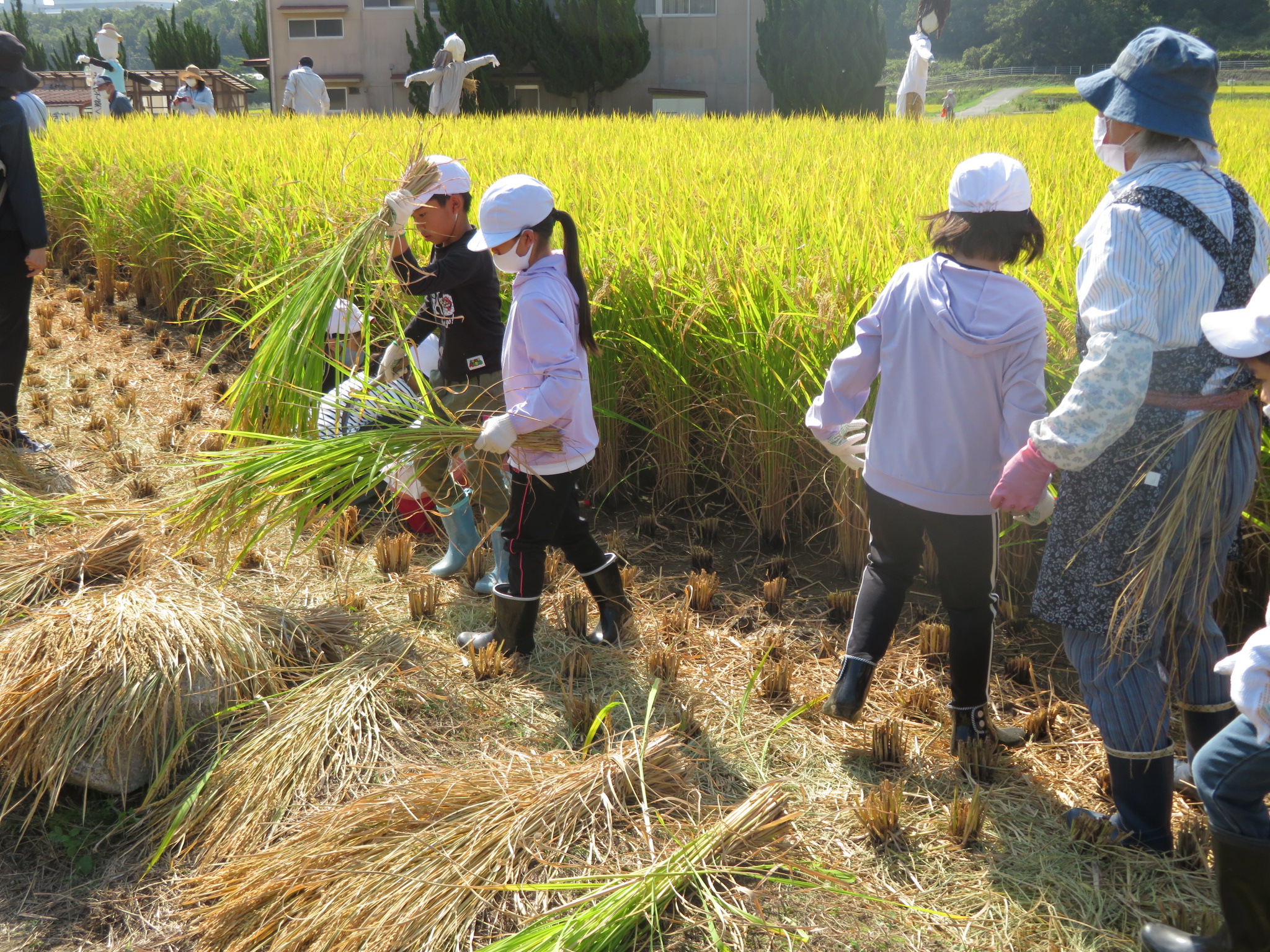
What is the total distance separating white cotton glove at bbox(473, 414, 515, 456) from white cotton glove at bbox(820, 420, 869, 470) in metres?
0.75

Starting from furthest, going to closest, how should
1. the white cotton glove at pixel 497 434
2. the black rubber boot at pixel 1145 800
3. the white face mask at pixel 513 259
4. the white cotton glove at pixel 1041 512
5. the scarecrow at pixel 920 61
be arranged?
the scarecrow at pixel 920 61, the white face mask at pixel 513 259, the white cotton glove at pixel 497 434, the white cotton glove at pixel 1041 512, the black rubber boot at pixel 1145 800

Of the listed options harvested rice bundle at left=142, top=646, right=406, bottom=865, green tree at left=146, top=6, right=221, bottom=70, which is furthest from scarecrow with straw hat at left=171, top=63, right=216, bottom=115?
harvested rice bundle at left=142, top=646, right=406, bottom=865

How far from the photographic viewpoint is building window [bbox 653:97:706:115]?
71.6 ft

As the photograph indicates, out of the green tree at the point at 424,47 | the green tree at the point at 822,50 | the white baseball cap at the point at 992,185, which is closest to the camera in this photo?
the white baseball cap at the point at 992,185

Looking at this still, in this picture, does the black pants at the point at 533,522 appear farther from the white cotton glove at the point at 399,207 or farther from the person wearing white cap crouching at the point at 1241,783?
the person wearing white cap crouching at the point at 1241,783

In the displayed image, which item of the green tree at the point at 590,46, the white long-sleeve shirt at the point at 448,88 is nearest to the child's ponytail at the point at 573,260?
the white long-sleeve shirt at the point at 448,88

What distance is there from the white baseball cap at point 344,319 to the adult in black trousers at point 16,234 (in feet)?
5.32

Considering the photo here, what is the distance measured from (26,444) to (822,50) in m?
18.6

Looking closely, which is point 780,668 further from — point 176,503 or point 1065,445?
point 176,503

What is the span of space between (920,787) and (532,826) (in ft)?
3.03

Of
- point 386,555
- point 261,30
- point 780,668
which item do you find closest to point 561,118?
point 386,555

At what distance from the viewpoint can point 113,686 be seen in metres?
2.36

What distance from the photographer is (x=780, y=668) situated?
2645mm

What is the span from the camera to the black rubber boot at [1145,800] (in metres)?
1.96
